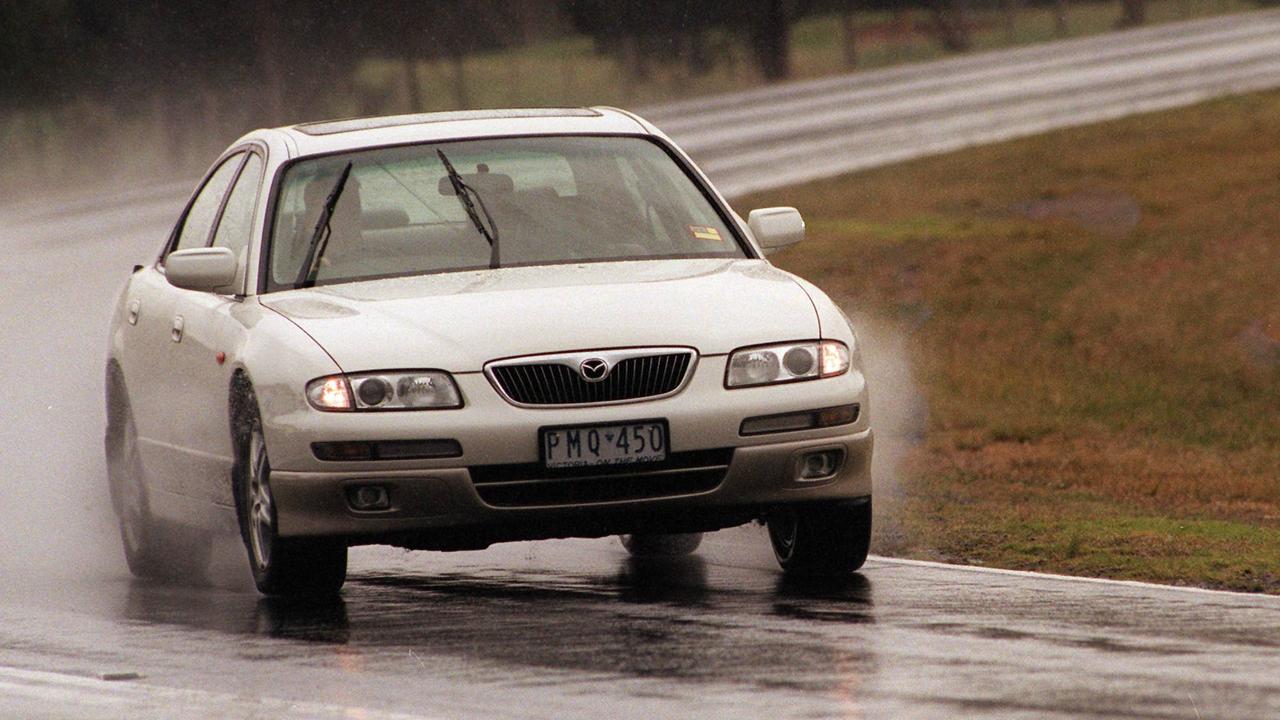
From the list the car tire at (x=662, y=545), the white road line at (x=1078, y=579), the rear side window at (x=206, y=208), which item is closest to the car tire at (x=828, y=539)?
the white road line at (x=1078, y=579)

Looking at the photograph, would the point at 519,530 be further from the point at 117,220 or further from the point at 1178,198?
the point at 117,220

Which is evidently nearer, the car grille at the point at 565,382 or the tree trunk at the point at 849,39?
the car grille at the point at 565,382

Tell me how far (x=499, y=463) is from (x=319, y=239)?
59.5 inches

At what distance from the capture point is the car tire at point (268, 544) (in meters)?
7.92

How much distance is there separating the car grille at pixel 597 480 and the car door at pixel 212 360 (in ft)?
3.62

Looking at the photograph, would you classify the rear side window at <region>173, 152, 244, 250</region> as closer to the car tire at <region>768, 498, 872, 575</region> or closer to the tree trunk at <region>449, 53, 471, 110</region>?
the car tire at <region>768, 498, 872, 575</region>

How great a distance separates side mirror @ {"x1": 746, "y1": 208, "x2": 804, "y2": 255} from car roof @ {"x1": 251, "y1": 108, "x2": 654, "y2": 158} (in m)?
0.57

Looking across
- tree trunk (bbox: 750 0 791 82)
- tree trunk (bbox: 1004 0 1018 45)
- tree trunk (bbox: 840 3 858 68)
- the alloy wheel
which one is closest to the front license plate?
the alloy wheel

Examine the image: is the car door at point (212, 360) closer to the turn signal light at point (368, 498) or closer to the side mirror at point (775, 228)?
the turn signal light at point (368, 498)

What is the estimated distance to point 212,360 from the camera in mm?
8516

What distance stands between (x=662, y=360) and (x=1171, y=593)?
183cm

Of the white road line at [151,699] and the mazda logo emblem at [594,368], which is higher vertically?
the mazda logo emblem at [594,368]

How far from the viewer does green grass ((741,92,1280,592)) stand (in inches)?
406

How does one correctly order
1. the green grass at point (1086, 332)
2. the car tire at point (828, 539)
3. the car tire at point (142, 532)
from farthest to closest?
1. the green grass at point (1086, 332)
2. the car tire at point (142, 532)
3. the car tire at point (828, 539)
